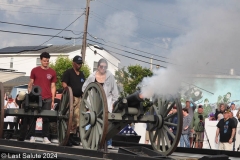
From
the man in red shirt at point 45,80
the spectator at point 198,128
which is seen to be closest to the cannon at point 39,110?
the man in red shirt at point 45,80

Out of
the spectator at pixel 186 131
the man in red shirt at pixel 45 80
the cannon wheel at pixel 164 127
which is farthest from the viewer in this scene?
the spectator at pixel 186 131

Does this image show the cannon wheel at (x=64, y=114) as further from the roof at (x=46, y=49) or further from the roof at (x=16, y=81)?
the roof at (x=46, y=49)

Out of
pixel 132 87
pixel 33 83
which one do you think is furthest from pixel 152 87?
pixel 132 87

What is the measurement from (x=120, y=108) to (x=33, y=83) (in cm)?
248

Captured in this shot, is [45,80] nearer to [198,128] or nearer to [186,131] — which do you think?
[186,131]

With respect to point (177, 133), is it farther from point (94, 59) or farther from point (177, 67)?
point (94, 59)

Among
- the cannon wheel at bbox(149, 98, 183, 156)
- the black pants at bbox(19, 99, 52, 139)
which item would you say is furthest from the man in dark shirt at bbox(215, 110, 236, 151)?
the black pants at bbox(19, 99, 52, 139)

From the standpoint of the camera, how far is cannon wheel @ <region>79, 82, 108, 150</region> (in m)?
8.02

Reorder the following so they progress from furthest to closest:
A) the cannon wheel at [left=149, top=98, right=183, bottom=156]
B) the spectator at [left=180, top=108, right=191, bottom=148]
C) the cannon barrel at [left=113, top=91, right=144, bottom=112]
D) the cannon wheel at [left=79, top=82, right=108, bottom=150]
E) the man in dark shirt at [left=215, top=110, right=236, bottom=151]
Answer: the spectator at [left=180, top=108, right=191, bottom=148] < the man in dark shirt at [left=215, top=110, right=236, bottom=151] < the cannon wheel at [left=149, top=98, right=183, bottom=156] < the cannon barrel at [left=113, top=91, right=144, bottom=112] < the cannon wheel at [left=79, top=82, right=108, bottom=150]

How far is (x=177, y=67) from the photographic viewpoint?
28.6ft

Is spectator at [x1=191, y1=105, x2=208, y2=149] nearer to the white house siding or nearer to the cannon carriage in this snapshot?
the cannon carriage

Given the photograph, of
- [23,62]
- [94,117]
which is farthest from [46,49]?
[94,117]

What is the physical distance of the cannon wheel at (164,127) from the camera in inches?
334

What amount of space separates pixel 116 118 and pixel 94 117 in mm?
369
